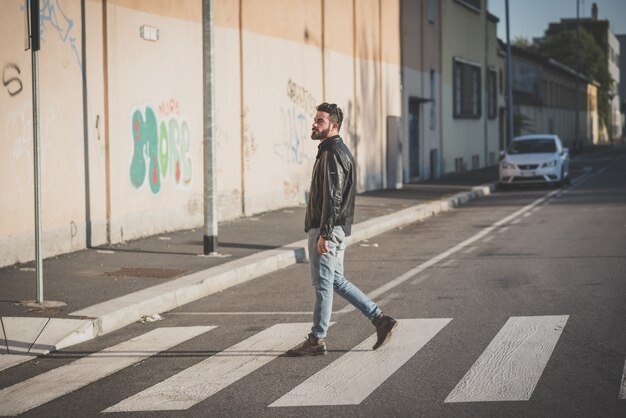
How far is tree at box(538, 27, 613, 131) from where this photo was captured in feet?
318

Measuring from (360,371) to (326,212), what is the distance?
1211 millimetres

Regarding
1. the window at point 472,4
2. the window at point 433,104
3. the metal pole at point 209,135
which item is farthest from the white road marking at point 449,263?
the window at point 472,4

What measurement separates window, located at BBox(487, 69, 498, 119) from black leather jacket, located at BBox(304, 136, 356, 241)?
37988mm

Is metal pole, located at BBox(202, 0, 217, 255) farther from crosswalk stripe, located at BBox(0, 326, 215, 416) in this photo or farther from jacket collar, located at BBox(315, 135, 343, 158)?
jacket collar, located at BBox(315, 135, 343, 158)

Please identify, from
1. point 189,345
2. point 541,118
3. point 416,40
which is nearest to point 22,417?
point 189,345

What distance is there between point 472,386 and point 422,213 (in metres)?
15.4

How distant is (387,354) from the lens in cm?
784

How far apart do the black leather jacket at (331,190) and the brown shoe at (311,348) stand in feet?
2.56

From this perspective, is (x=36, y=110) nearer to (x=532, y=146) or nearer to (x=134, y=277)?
(x=134, y=277)

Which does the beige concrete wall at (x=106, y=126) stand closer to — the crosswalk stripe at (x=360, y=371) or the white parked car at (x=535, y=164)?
the crosswalk stripe at (x=360, y=371)

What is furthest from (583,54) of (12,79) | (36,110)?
(36,110)

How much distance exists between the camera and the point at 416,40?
33.9 metres

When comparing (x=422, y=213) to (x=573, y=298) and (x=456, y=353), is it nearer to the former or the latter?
(x=573, y=298)

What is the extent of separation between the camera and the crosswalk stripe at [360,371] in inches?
256
